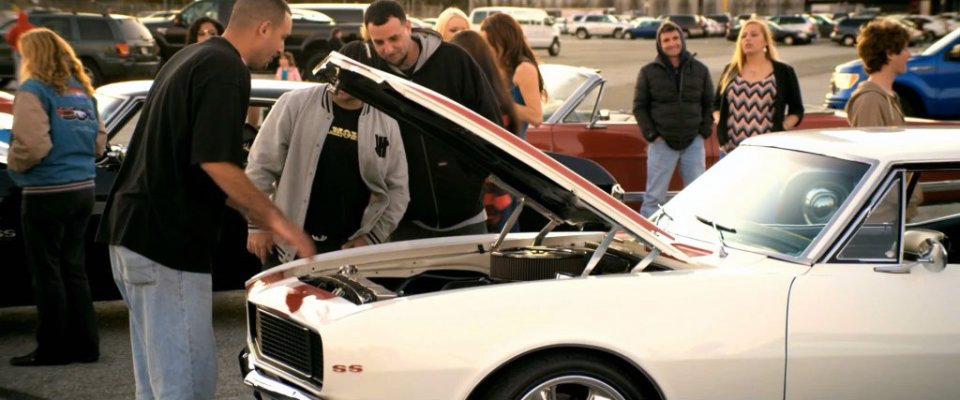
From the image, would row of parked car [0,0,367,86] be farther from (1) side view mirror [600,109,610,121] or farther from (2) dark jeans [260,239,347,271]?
(2) dark jeans [260,239,347,271]

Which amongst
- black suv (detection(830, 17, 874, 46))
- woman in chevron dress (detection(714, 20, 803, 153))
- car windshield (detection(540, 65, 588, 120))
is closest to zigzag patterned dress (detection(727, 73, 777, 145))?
woman in chevron dress (detection(714, 20, 803, 153))

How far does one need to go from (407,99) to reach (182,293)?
3.45 feet

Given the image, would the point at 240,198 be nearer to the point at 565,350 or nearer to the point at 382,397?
the point at 382,397

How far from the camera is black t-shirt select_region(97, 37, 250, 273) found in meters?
3.92

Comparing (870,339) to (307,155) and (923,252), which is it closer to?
(923,252)

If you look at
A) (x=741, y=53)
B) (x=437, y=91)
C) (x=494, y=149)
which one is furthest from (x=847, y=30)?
(x=494, y=149)

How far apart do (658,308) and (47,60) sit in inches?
144

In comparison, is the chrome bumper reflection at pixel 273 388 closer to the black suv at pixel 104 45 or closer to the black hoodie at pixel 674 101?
the black hoodie at pixel 674 101

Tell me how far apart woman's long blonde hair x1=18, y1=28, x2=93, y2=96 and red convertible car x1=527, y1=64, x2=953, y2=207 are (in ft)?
14.1

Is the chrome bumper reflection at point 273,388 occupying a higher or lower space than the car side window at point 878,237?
lower

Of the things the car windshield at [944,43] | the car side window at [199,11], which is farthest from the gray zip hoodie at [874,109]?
the car side window at [199,11]

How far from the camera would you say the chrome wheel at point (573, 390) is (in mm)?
4004

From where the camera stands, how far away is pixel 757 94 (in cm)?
849

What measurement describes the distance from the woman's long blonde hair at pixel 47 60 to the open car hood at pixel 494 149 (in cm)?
212
